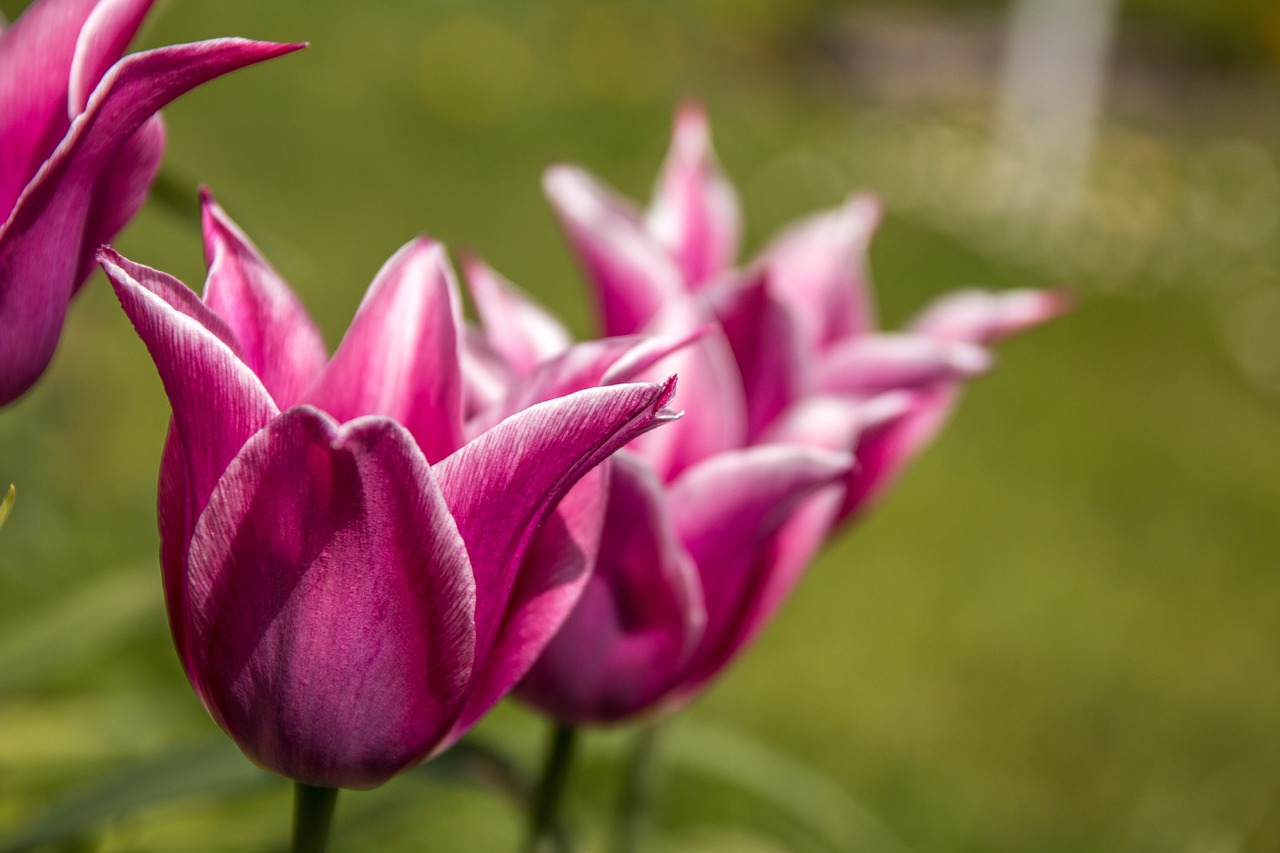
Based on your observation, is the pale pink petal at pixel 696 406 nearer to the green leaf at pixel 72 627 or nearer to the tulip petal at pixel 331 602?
the tulip petal at pixel 331 602

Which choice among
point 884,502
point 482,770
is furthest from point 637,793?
point 884,502

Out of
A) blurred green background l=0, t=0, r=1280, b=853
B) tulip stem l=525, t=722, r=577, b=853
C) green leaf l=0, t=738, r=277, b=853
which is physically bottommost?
blurred green background l=0, t=0, r=1280, b=853

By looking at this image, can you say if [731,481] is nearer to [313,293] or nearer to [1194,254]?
[313,293]

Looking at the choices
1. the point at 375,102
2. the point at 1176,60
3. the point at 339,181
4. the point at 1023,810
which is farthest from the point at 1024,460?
the point at 1176,60

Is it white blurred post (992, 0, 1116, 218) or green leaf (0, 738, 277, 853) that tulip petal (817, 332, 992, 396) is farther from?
white blurred post (992, 0, 1116, 218)

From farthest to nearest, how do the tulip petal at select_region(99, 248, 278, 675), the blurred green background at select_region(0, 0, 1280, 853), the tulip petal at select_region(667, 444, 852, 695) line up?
1. the blurred green background at select_region(0, 0, 1280, 853)
2. the tulip petal at select_region(667, 444, 852, 695)
3. the tulip petal at select_region(99, 248, 278, 675)

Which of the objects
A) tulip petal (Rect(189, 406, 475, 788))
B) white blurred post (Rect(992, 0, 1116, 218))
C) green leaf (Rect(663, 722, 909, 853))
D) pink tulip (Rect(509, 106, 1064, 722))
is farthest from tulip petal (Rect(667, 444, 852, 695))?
white blurred post (Rect(992, 0, 1116, 218))
